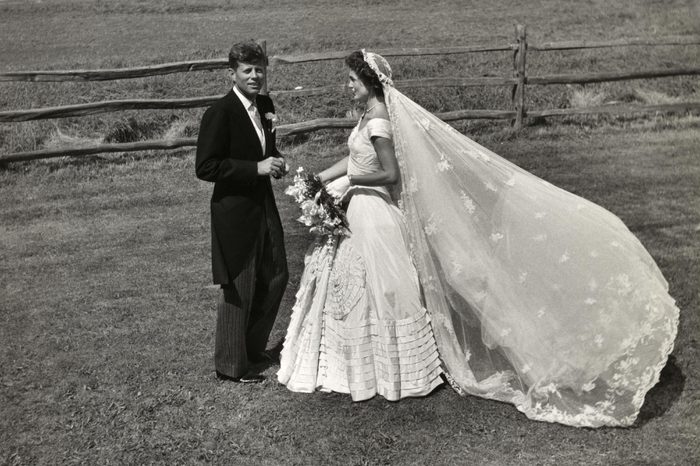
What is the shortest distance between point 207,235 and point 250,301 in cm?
341

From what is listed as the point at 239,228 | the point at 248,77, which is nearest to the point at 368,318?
the point at 239,228

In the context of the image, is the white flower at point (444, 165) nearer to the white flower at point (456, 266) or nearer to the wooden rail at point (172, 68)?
the white flower at point (456, 266)

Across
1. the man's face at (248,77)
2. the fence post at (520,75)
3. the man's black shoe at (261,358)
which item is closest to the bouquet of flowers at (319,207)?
the man's face at (248,77)

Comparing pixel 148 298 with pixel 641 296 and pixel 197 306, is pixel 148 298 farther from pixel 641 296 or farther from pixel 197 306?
pixel 641 296

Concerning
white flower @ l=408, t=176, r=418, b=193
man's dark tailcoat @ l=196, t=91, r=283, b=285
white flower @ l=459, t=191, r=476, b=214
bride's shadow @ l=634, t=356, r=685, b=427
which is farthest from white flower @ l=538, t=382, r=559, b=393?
man's dark tailcoat @ l=196, t=91, r=283, b=285

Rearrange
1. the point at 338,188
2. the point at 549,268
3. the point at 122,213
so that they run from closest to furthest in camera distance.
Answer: the point at 549,268
the point at 338,188
the point at 122,213

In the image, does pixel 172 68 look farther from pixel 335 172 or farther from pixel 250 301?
pixel 250 301

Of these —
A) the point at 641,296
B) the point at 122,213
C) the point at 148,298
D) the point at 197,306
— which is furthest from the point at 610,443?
the point at 122,213

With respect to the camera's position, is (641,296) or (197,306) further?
(197,306)

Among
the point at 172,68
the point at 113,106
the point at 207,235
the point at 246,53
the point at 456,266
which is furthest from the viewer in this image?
the point at 172,68

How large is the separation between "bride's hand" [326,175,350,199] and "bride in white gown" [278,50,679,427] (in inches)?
1.0

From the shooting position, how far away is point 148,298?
6.87m

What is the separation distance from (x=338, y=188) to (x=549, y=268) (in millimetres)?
1481

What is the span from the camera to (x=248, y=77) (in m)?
4.86
